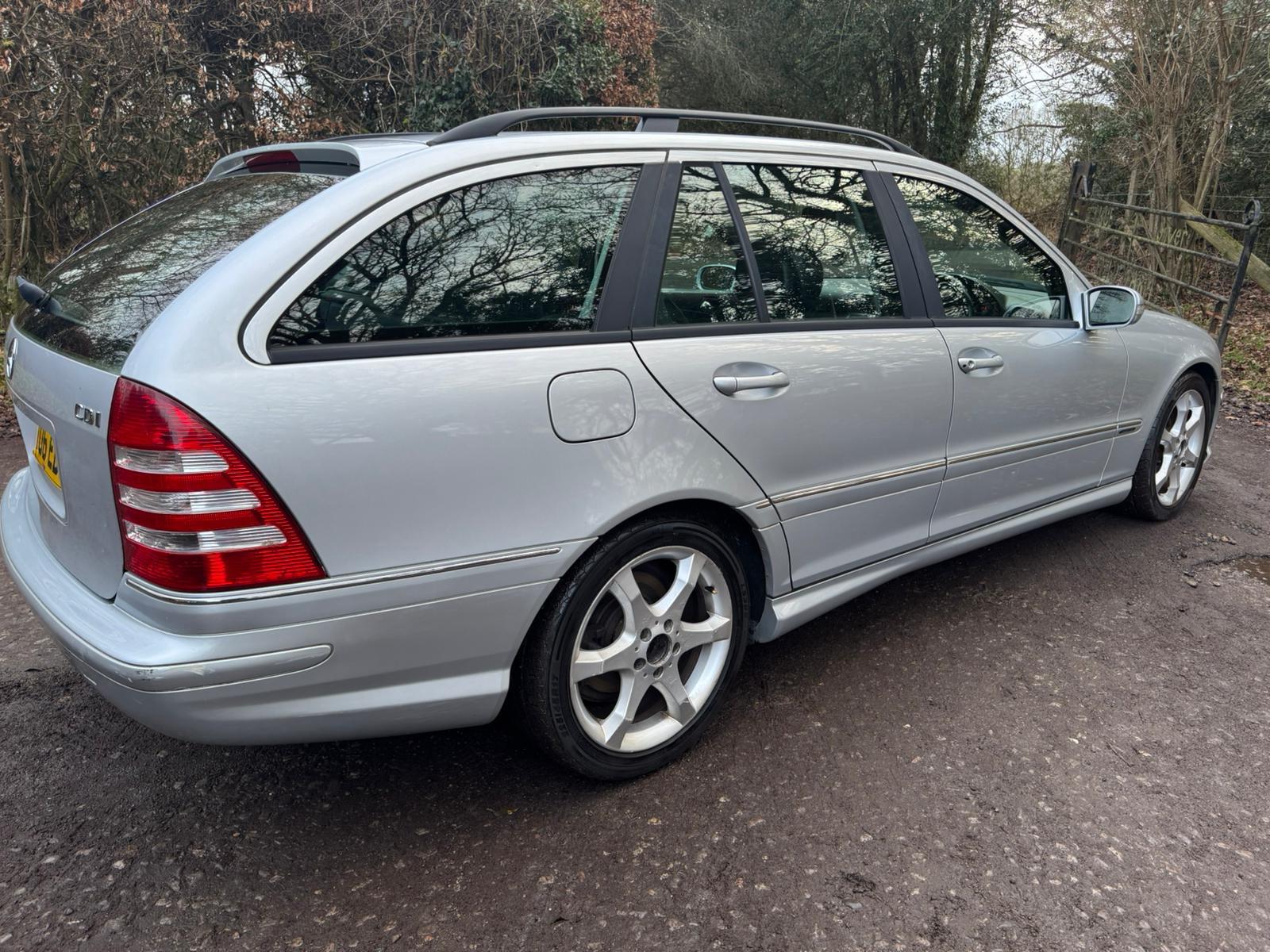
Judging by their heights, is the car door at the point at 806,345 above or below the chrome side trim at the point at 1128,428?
above

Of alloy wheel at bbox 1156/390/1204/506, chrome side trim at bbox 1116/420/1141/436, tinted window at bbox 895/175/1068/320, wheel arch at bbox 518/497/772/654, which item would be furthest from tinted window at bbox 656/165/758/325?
alloy wheel at bbox 1156/390/1204/506

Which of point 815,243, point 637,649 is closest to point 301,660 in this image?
point 637,649

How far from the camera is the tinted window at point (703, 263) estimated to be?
8.18ft

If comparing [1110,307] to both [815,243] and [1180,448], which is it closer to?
[1180,448]

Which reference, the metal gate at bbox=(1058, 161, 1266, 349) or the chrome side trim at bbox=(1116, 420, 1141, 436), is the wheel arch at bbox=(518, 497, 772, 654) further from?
the metal gate at bbox=(1058, 161, 1266, 349)

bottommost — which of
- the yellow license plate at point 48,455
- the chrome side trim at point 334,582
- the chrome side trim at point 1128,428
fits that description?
the chrome side trim at point 1128,428

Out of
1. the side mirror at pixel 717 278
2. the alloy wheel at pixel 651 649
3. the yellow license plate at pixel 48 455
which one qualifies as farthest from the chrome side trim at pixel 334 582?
the side mirror at pixel 717 278

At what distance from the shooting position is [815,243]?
9.49ft

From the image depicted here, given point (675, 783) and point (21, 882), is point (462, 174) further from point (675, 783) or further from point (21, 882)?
point (21, 882)

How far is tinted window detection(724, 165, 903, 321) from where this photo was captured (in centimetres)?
274

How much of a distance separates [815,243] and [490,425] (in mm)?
1331

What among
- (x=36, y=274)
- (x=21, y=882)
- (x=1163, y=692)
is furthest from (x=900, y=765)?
(x=36, y=274)

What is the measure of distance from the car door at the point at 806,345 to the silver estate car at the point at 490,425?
12 millimetres

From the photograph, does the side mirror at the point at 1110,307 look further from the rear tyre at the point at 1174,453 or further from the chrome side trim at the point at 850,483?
the chrome side trim at the point at 850,483
